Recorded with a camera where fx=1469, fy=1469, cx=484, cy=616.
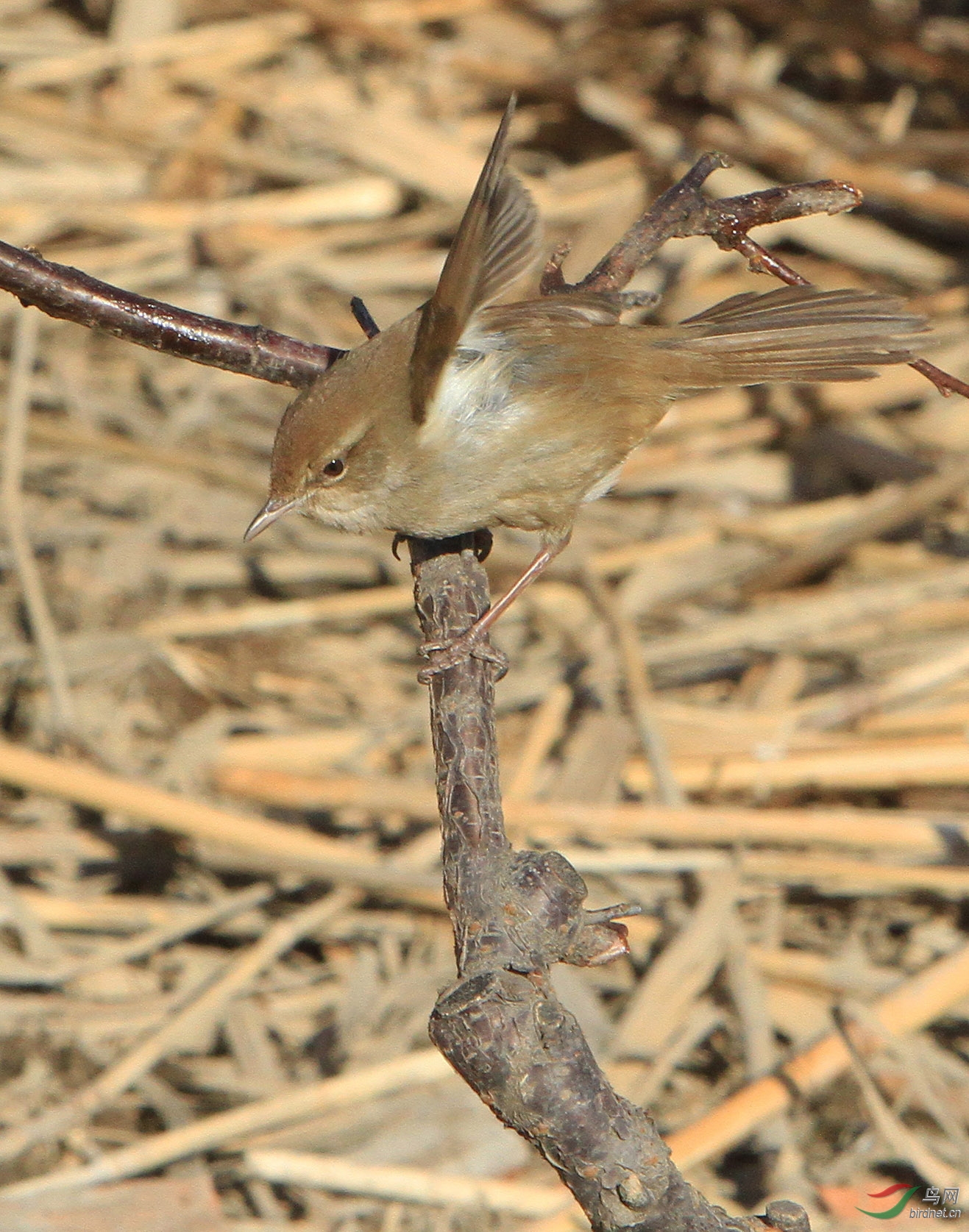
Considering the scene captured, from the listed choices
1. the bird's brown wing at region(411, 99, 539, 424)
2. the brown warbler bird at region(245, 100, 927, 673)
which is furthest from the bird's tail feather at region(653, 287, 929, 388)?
the bird's brown wing at region(411, 99, 539, 424)

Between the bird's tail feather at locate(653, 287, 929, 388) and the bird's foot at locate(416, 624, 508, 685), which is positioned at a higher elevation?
the bird's tail feather at locate(653, 287, 929, 388)

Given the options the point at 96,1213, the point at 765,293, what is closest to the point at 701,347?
the point at 765,293

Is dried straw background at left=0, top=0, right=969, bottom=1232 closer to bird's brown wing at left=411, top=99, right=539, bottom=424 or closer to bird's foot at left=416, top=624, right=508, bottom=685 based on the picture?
bird's foot at left=416, top=624, right=508, bottom=685

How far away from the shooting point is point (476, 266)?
2.76 meters

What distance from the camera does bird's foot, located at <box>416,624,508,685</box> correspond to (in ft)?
9.25

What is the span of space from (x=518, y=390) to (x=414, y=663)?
2.12 metres

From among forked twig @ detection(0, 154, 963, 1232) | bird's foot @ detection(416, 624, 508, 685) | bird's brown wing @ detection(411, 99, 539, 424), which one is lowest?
forked twig @ detection(0, 154, 963, 1232)

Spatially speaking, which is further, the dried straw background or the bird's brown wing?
the dried straw background

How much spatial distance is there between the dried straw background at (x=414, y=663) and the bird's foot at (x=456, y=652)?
155cm

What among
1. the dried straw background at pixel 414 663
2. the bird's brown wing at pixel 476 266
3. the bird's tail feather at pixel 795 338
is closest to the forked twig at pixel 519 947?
the bird's tail feather at pixel 795 338

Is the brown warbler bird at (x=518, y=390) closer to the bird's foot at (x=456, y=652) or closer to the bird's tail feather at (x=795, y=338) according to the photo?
the bird's tail feather at (x=795, y=338)

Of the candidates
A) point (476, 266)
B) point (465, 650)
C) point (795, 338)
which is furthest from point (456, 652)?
point (795, 338)

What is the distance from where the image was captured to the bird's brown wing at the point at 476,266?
8.53ft

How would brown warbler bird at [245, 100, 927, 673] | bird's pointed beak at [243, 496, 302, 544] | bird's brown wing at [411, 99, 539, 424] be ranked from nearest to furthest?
1. bird's brown wing at [411, 99, 539, 424]
2. brown warbler bird at [245, 100, 927, 673]
3. bird's pointed beak at [243, 496, 302, 544]
